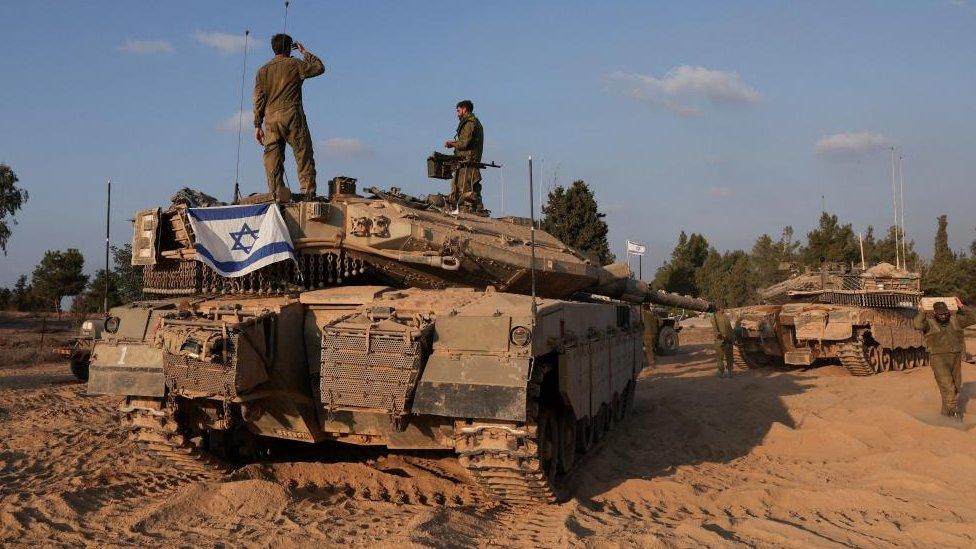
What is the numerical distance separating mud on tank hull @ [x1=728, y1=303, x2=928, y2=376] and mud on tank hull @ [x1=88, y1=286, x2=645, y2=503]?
10766 mm

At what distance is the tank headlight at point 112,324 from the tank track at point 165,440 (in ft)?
2.44

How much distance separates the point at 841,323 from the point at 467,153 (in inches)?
397

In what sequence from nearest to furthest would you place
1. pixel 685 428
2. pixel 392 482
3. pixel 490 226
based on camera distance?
pixel 392 482 → pixel 490 226 → pixel 685 428

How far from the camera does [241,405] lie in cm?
643

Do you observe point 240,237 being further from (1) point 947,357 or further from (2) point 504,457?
(1) point 947,357

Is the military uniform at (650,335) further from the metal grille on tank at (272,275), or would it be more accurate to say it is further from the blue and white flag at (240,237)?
the blue and white flag at (240,237)

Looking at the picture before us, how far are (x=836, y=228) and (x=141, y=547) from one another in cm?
5329

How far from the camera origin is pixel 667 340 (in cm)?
2461

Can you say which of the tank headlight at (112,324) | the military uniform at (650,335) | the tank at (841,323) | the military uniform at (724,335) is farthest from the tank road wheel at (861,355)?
the tank headlight at (112,324)

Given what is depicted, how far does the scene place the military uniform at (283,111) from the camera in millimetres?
8469

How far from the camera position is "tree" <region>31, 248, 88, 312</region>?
119 feet

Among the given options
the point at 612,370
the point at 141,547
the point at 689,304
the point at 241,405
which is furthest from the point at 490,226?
the point at 689,304

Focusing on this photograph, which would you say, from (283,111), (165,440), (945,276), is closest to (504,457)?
(165,440)

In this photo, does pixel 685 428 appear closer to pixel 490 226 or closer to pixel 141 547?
pixel 490 226
